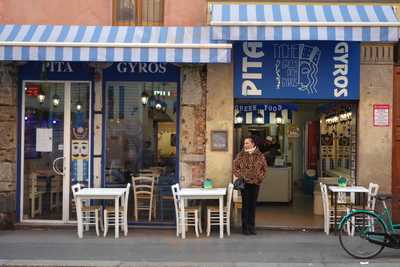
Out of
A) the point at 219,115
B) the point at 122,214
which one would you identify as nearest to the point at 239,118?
the point at 219,115

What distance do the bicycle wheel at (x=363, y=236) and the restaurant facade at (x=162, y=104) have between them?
77.0 inches

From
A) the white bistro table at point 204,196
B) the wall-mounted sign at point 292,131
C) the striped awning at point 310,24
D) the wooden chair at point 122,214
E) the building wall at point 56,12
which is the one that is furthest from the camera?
the wall-mounted sign at point 292,131

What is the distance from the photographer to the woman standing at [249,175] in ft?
33.1

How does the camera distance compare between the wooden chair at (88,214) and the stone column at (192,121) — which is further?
the stone column at (192,121)

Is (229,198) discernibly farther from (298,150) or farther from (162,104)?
(298,150)

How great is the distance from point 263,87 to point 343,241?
3127 millimetres

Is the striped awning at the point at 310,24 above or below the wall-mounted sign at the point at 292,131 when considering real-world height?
above

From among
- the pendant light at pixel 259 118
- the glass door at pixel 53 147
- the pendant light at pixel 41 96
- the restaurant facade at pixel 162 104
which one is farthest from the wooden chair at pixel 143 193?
the pendant light at pixel 259 118

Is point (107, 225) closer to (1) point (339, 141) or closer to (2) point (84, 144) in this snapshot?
(2) point (84, 144)

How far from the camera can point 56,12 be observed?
10.8 metres

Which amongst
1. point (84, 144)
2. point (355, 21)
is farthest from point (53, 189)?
point (355, 21)

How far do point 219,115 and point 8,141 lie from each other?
151 inches

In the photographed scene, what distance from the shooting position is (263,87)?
34.2ft

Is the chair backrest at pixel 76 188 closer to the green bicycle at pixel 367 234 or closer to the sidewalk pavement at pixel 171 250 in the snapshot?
the sidewalk pavement at pixel 171 250
